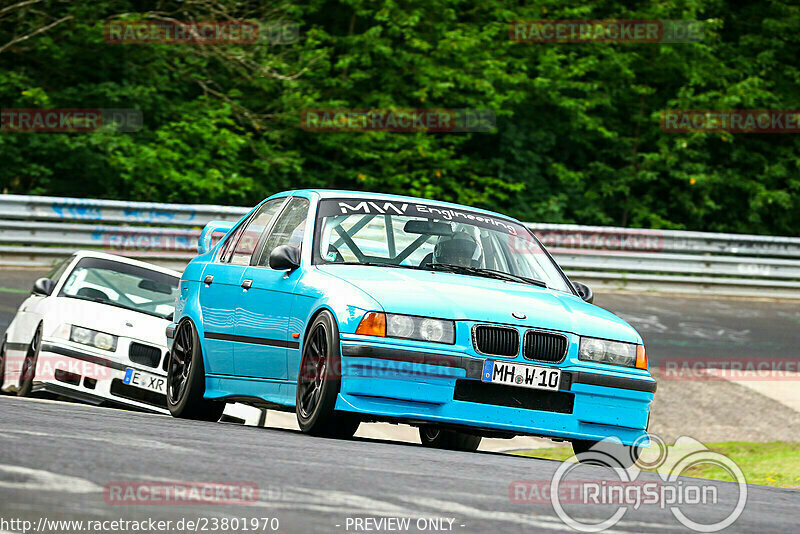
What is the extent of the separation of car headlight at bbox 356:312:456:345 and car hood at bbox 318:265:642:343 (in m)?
0.04

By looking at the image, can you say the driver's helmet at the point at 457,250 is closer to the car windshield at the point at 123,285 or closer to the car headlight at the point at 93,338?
the car headlight at the point at 93,338

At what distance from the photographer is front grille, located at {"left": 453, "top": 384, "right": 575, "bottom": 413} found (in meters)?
6.55

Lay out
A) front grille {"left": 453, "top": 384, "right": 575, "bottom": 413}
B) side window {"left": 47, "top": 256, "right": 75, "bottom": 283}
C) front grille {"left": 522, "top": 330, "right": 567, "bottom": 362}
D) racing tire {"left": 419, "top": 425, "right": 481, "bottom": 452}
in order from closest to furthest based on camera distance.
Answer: front grille {"left": 453, "top": 384, "right": 575, "bottom": 413}, front grille {"left": 522, "top": 330, "right": 567, "bottom": 362}, racing tire {"left": 419, "top": 425, "right": 481, "bottom": 452}, side window {"left": 47, "top": 256, "right": 75, "bottom": 283}

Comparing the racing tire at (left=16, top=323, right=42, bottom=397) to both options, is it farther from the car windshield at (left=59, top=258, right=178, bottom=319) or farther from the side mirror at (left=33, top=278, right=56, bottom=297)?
the car windshield at (left=59, top=258, right=178, bottom=319)

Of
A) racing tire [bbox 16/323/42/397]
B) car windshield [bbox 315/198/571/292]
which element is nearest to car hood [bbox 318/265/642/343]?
car windshield [bbox 315/198/571/292]

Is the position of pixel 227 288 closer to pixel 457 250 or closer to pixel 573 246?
pixel 457 250

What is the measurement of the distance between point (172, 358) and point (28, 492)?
16.2 ft

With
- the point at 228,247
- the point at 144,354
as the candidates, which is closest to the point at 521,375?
the point at 228,247

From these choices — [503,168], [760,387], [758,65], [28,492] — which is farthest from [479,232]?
[758,65]

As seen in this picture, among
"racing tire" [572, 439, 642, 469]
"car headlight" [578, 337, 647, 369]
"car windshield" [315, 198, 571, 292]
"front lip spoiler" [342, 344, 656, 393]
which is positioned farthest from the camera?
"car windshield" [315, 198, 571, 292]

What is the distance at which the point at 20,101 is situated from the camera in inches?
874

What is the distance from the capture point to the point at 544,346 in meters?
6.71

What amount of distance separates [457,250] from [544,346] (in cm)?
136

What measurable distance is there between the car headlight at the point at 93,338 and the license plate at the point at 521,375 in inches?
177
